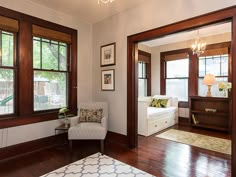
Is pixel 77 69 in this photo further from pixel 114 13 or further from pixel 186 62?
pixel 186 62

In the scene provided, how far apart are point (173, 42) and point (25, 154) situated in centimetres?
520

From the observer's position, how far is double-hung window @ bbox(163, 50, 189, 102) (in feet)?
16.9

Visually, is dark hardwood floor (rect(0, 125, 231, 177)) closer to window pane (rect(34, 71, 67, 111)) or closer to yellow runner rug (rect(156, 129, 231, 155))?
yellow runner rug (rect(156, 129, 231, 155))

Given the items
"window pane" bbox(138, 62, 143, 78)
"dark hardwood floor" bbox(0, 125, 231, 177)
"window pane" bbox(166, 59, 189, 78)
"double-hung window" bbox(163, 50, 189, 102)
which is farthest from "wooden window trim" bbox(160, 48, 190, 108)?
"dark hardwood floor" bbox(0, 125, 231, 177)

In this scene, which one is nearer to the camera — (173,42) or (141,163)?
(141,163)

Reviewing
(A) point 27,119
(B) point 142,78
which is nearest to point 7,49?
(A) point 27,119

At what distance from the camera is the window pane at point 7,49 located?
2.69 m

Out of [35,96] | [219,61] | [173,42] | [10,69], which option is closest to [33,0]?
[10,69]

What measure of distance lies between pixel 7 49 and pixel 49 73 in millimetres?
842

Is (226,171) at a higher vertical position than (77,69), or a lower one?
lower

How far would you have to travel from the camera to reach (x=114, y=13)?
3428mm

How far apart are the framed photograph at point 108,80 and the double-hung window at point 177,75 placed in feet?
9.29

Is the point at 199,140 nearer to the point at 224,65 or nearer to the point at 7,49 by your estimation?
the point at 224,65

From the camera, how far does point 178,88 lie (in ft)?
17.6
